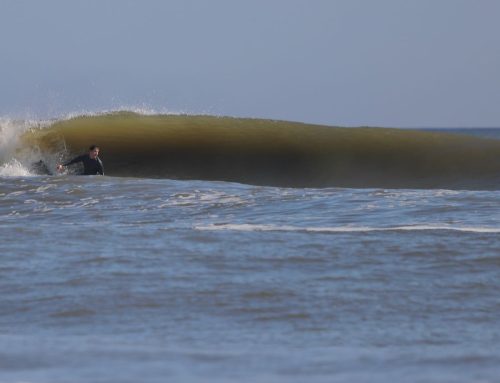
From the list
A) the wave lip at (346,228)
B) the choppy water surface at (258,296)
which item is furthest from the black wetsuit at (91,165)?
the wave lip at (346,228)

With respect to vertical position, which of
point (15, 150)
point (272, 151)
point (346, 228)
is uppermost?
point (15, 150)

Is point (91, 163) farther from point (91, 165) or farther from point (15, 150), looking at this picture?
point (15, 150)

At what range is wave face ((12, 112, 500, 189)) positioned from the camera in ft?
65.4

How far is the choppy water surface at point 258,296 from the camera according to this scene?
151 inches

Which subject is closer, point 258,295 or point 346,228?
point 258,295

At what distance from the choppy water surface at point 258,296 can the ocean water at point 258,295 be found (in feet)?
0.04

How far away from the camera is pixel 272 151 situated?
70.8 feet

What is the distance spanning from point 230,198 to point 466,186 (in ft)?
27.1

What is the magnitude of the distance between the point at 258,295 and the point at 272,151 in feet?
53.4

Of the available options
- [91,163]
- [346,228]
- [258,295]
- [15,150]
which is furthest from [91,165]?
[258,295]

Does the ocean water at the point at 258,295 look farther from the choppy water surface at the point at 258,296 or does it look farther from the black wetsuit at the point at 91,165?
the black wetsuit at the point at 91,165

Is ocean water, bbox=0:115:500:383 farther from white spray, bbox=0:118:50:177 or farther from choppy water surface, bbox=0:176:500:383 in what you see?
white spray, bbox=0:118:50:177

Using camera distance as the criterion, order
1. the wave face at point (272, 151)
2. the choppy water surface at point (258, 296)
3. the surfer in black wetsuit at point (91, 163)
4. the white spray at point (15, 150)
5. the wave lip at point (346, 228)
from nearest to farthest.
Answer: the choppy water surface at point (258, 296) < the wave lip at point (346, 228) < the surfer in black wetsuit at point (91, 163) < the white spray at point (15, 150) < the wave face at point (272, 151)

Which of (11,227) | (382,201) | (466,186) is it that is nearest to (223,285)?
(11,227)
